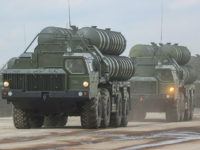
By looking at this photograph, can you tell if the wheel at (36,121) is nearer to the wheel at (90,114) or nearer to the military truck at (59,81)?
the military truck at (59,81)

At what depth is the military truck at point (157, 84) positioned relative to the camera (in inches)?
1460

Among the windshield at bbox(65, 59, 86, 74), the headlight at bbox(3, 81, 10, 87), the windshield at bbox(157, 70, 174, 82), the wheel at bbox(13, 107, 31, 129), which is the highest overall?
the windshield at bbox(65, 59, 86, 74)

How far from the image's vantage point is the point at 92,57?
25.4 m

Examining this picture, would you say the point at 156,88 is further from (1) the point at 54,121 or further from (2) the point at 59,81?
(2) the point at 59,81

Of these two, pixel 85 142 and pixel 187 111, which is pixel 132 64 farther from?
pixel 85 142

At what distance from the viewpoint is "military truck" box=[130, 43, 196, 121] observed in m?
37.1

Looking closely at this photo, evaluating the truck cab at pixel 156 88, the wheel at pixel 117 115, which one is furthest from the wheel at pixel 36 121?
the truck cab at pixel 156 88

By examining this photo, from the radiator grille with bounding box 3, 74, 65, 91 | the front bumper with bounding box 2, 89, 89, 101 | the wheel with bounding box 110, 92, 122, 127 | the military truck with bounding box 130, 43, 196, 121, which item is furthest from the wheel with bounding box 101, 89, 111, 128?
the military truck with bounding box 130, 43, 196, 121

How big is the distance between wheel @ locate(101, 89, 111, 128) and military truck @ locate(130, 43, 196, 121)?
905 cm

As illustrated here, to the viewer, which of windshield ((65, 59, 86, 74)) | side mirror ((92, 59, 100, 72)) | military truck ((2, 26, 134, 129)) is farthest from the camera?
side mirror ((92, 59, 100, 72))

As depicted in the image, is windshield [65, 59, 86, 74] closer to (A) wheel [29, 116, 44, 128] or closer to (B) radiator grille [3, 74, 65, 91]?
(B) radiator grille [3, 74, 65, 91]

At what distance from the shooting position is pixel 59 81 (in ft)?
79.8

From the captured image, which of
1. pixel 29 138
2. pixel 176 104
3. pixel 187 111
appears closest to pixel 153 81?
pixel 176 104

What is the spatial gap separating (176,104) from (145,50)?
3.51 meters
